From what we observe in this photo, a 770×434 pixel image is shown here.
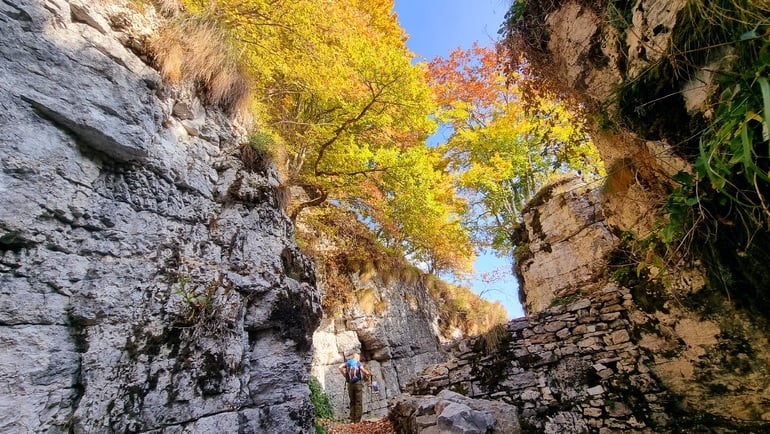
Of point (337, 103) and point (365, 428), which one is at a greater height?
point (337, 103)

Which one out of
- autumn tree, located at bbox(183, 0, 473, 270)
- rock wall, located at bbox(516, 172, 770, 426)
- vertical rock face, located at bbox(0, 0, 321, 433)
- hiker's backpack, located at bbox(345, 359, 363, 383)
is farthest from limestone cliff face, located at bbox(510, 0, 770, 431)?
hiker's backpack, located at bbox(345, 359, 363, 383)

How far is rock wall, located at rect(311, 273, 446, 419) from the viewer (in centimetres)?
848

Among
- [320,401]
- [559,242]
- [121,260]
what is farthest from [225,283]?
[559,242]

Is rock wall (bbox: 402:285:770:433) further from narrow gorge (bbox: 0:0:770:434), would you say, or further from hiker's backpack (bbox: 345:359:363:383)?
hiker's backpack (bbox: 345:359:363:383)

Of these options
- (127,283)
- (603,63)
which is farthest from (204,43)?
(603,63)

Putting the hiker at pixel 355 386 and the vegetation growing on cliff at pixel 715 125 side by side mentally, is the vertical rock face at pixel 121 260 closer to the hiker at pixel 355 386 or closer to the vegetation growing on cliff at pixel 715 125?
the vegetation growing on cliff at pixel 715 125

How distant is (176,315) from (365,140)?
6340 mm

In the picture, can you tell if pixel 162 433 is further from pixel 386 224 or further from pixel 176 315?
pixel 386 224

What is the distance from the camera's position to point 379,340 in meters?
9.81

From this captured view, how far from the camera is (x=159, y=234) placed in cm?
288

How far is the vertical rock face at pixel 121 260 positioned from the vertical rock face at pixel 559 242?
216 inches

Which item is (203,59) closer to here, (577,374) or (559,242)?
(577,374)

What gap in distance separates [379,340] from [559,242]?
5644 millimetres

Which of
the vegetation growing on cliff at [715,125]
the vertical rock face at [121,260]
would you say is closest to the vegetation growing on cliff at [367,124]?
the vertical rock face at [121,260]
